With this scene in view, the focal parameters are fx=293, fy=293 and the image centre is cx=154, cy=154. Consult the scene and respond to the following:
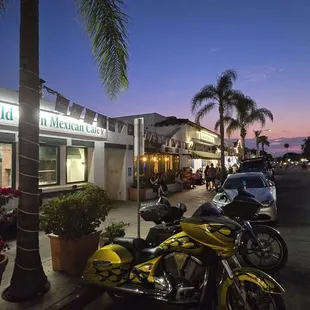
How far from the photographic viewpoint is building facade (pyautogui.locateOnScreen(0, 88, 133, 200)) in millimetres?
8383

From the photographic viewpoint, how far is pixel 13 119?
26.1ft

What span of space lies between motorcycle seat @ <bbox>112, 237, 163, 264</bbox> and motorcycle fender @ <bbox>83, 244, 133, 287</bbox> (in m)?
0.06

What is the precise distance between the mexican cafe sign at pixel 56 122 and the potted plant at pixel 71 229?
388cm

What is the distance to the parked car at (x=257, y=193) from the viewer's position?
8.66 metres

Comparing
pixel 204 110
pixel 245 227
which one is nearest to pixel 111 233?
pixel 245 227

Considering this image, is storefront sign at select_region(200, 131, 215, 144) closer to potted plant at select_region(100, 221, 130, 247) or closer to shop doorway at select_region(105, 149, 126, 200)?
shop doorway at select_region(105, 149, 126, 200)

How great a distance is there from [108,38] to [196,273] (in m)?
4.61

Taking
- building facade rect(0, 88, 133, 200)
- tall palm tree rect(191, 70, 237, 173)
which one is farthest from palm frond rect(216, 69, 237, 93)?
building facade rect(0, 88, 133, 200)

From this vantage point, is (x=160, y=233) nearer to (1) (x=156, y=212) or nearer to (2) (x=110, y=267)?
(1) (x=156, y=212)

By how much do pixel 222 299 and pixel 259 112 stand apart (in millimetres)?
30752

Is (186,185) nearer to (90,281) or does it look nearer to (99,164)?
(99,164)

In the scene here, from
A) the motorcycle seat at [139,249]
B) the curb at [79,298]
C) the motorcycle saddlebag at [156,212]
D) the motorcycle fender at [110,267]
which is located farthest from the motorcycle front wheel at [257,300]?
the curb at [79,298]

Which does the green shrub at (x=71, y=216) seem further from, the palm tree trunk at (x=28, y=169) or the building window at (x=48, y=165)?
the building window at (x=48, y=165)

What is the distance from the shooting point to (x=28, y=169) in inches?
164
